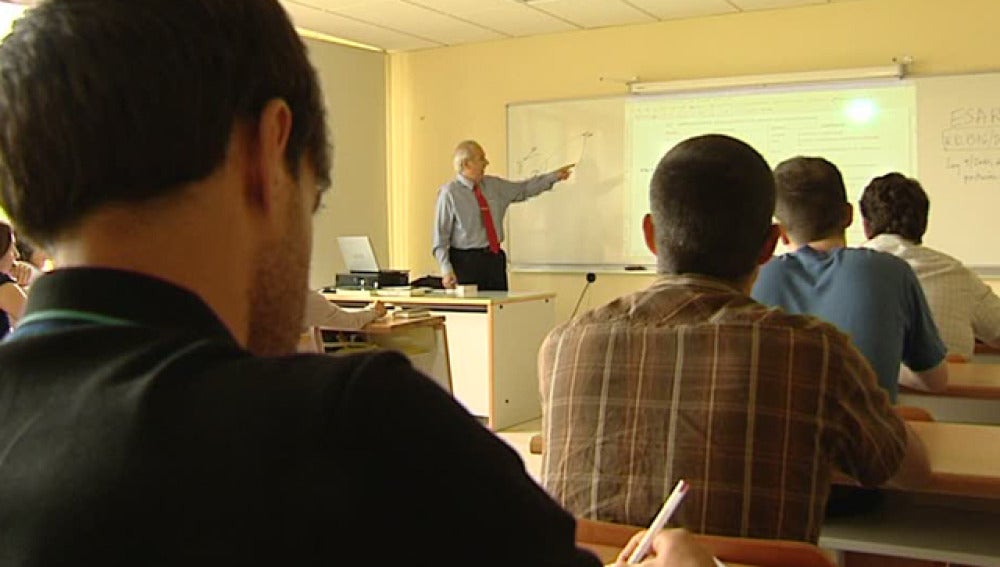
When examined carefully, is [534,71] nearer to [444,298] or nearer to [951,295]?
[444,298]

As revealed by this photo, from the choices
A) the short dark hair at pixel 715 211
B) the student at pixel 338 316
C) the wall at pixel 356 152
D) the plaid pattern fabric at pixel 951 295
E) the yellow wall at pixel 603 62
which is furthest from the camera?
the wall at pixel 356 152

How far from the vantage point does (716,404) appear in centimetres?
158

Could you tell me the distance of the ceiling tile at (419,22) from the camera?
6863 millimetres

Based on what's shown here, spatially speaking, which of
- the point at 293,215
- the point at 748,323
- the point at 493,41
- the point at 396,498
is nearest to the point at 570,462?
the point at 748,323

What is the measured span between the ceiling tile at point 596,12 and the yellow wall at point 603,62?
141 millimetres

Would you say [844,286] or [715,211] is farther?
[844,286]

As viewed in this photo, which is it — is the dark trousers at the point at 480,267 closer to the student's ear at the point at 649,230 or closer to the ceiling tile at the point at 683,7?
the ceiling tile at the point at 683,7

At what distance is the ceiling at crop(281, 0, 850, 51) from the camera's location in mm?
6691

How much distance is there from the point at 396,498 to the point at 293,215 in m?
0.24

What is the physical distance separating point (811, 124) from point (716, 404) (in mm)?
5523

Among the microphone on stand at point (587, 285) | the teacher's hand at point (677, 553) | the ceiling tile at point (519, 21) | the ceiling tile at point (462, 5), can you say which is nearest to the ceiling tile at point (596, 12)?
the ceiling tile at point (519, 21)

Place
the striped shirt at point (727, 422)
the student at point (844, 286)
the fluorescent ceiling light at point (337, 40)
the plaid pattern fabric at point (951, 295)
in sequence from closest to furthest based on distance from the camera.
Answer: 1. the striped shirt at point (727, 422)
2. the student at point (844, 286)
3. the plaid pattern fabric at point (951, 295)
4. the fluorescent ceiling light at point (337, 40)

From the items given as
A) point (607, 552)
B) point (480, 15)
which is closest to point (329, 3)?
point (480, 15)

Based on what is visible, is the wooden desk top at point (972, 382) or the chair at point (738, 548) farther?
the wooden desk top at point (972, 382)
